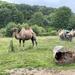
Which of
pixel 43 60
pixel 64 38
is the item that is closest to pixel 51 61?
pixel 43 60

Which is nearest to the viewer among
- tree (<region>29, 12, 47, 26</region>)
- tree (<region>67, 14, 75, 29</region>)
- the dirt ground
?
the dirt ground

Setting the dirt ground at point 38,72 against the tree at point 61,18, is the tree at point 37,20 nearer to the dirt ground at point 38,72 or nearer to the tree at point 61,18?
the tree at point 61,18

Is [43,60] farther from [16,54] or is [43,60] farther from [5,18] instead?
[5,18]

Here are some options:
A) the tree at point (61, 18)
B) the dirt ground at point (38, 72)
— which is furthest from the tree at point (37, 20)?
the dirt ground at point (38, 72)

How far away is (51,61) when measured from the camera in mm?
20219

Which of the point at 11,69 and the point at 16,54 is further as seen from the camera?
the point at 16,54

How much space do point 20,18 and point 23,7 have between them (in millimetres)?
36941

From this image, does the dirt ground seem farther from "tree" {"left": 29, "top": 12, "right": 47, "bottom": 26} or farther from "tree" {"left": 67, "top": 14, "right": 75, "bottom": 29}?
"tree" {"left": 29, "top": 12, "right": 47, "bottom": 26}

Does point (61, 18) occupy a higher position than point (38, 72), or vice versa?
point (38, 72)

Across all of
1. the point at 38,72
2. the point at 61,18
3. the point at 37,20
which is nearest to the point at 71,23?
the point at 61,18

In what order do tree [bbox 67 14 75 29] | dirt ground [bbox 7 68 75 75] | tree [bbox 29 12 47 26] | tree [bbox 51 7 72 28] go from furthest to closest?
tree [bbox 29 12 47 26] < tree [bbox 51 7 72 28] < tree [bbox 67 14 75 29] < dirt ground [bbox 7 68 75 75]

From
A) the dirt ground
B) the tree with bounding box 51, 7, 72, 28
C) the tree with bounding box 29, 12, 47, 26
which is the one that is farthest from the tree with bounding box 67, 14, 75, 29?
the dirt ground

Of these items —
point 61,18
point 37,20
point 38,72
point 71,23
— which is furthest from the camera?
point 37,20

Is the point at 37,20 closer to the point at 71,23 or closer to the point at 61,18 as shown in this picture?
the point at 61,18
